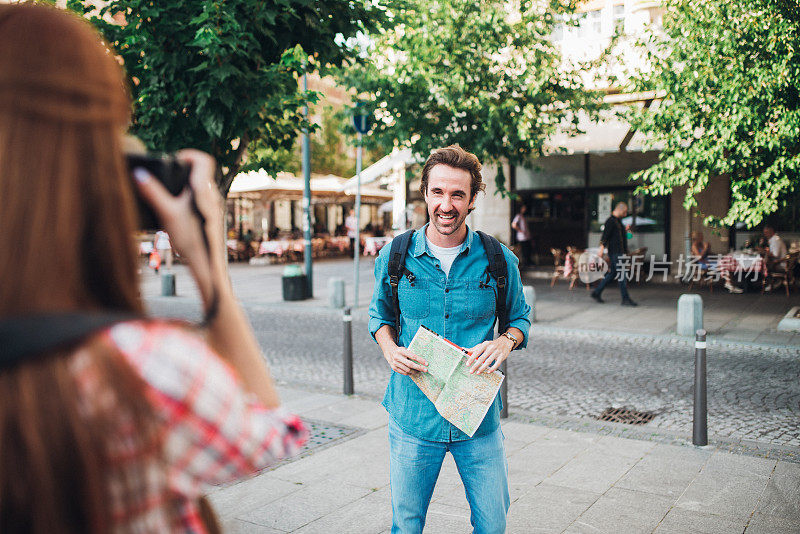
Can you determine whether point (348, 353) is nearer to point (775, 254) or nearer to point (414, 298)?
point (414, 298)

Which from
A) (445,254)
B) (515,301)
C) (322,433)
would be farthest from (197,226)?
(322,433)

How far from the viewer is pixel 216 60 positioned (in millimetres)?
4082

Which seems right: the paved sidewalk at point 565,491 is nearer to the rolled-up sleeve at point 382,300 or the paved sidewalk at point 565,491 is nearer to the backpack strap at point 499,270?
the rolled-up sleeve at point 382,300

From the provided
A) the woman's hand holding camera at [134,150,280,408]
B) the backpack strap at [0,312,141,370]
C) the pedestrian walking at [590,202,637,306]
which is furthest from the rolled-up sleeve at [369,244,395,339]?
the pedestrian walking at [590,202,637,306]

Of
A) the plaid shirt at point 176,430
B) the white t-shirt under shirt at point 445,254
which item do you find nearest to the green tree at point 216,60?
the white t-shirt under shirt at point 445,254

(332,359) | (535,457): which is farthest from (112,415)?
(332,359)

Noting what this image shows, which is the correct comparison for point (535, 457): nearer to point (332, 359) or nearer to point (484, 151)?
point (332, 359)

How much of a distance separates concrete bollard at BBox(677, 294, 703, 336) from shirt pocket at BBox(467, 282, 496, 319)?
25.7 feet

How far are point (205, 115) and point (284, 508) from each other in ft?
8.00

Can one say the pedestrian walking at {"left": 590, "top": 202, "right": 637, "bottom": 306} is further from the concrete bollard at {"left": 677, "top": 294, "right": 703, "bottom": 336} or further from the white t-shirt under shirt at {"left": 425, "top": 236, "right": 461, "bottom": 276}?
the white t-shirt under shirt at {"left": 425, "top": 236, "right": 461, "bottom": 276}

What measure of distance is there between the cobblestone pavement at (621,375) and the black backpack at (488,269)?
11.8 ft

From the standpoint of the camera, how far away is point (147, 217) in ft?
3.80

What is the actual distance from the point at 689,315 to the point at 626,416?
4.21 meters

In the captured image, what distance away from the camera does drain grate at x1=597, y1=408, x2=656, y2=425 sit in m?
6.07
